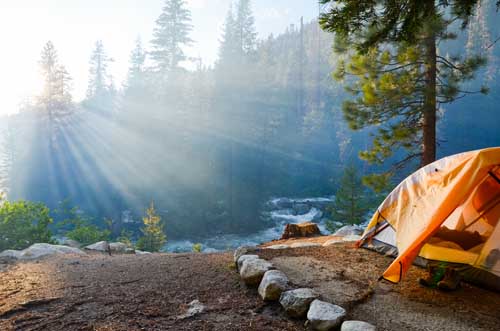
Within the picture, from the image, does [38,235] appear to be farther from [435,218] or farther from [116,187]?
[116,187]

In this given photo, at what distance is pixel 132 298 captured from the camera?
12.0 feet

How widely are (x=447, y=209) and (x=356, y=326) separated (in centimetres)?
165

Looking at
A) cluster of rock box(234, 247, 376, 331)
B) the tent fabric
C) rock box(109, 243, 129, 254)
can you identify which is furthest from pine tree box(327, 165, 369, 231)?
cluster of rock box(234, 247, 376, 331)

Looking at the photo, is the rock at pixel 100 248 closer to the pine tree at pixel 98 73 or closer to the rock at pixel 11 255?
the rock at pixel 11 255

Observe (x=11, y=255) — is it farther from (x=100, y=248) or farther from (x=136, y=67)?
(x=136, y=67)

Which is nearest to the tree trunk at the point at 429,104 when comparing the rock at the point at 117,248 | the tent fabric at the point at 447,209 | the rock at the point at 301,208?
the tent fabric at the point at 447,209

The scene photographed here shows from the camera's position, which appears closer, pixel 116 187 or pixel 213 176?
pixel 116 187

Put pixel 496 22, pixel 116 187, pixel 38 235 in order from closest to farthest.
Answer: pixel 38 235 < pixel 116 187 < pixel 496 22

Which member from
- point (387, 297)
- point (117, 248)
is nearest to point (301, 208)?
point (117, 248)

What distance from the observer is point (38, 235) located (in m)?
8.48

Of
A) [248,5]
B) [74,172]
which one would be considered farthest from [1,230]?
[248,5]

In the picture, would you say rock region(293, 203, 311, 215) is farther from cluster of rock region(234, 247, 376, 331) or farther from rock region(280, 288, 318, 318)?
rock region(280, 288, 318, 318)

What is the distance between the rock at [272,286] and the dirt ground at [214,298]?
0.08 metres

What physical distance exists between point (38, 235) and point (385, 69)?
1014cm
